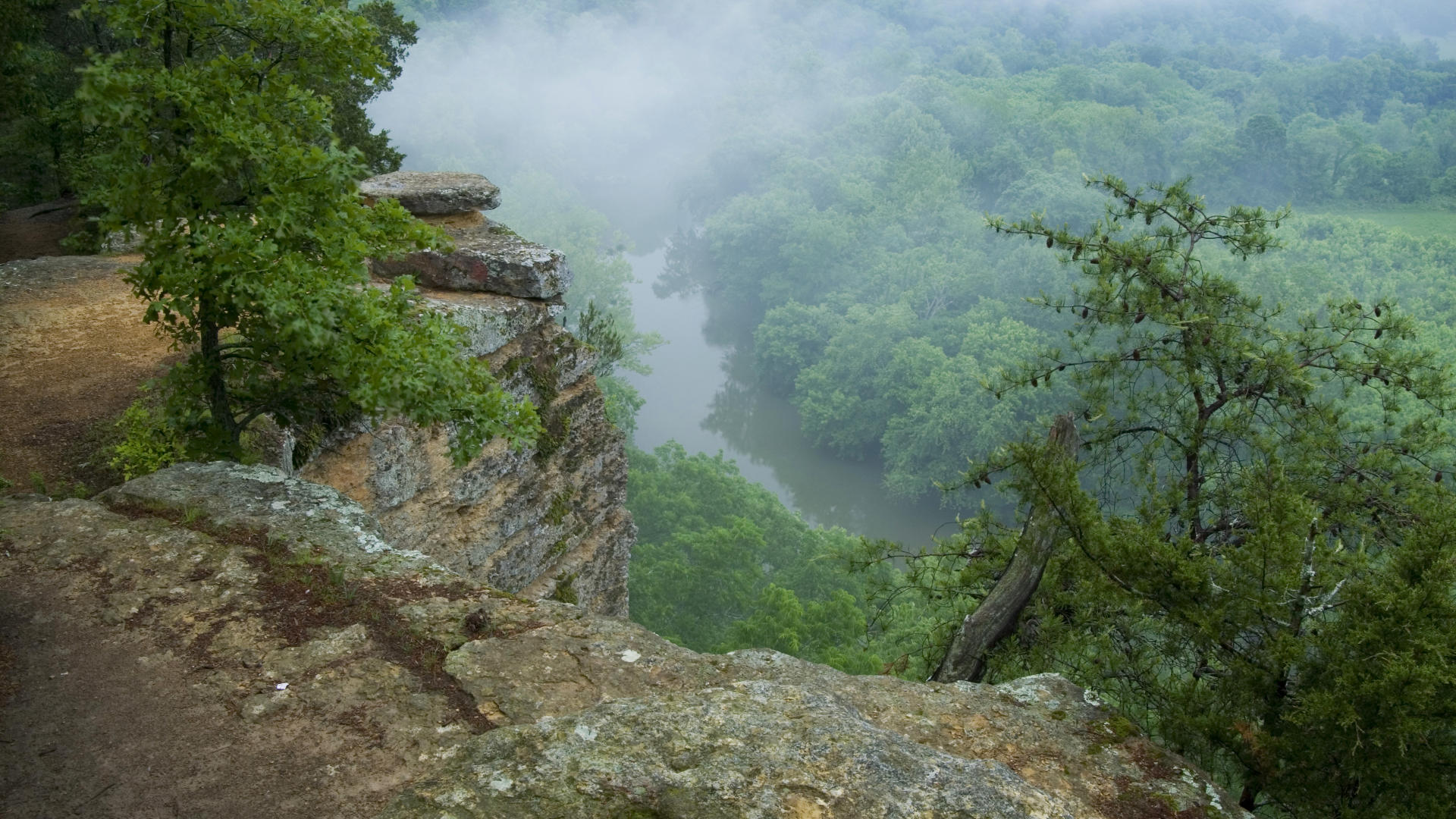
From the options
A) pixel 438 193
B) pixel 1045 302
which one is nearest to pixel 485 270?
pixel 438 193

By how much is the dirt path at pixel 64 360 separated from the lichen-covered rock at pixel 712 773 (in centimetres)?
565

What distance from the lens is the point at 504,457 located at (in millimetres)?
12117

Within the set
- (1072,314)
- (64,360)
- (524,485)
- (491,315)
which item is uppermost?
Answer: (1072,314)

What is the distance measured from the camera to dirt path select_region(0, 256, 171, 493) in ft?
27.5

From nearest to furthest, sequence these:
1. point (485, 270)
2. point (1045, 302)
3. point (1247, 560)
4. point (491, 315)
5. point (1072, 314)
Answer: point (1247, 560) < point (1045, 302) < point (491, 315) < point (485, 270) < point (1072, 314)

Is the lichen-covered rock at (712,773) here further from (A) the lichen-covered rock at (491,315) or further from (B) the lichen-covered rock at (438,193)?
(B) the lichen-covered rock at (438,193)

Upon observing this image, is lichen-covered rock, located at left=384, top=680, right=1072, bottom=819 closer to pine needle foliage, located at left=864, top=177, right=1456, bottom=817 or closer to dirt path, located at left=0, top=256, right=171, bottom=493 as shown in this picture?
pine needle foliage, located at left=864, top=177, right=1456, bottom=817

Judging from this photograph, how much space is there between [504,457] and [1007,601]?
6.55 metres

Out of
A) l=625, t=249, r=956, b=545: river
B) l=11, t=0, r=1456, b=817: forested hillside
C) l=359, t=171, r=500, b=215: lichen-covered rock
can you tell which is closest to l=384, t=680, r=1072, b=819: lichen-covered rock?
l=11, t=0, r=1456, b=817: forested hillside

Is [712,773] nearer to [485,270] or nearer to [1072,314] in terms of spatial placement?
[485,270]

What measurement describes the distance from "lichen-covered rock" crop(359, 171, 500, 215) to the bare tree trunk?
865cm

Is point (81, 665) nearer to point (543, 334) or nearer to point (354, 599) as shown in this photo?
point (354, 599)

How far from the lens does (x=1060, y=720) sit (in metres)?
6.26

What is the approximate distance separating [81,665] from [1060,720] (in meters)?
6.09
